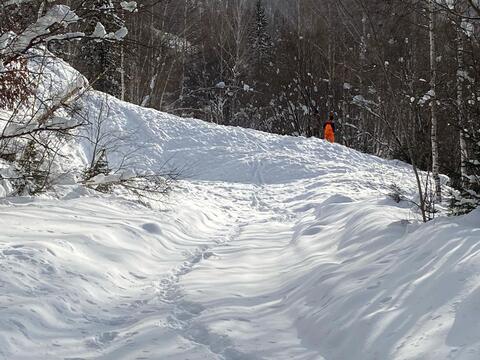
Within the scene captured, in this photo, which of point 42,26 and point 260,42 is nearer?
point 42,26

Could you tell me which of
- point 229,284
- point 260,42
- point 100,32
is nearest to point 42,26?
point 100,32

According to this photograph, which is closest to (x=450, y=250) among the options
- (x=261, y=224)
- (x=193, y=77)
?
(x=261, y=224)

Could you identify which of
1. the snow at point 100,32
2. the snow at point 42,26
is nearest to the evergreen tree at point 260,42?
the snow at point 100,32

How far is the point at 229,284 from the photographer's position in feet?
17.1

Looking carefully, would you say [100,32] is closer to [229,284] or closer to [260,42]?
[229,284]

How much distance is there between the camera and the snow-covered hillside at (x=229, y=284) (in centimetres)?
330

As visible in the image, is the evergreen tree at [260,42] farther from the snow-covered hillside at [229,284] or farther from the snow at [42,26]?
the snow at [42,26]

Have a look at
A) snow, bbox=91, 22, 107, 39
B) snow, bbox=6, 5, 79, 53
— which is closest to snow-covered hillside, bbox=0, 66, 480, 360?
snow, bbox=6, 5, 79, 53

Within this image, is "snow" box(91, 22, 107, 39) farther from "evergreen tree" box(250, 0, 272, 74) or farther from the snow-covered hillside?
"evergreen tree" box(250, 0, 272, 74)

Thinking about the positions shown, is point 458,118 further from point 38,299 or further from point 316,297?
point 38,299

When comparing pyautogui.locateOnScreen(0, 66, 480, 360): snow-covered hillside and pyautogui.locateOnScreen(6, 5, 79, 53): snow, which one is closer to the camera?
pyautogui.locateOnScreen(0, 66, 480, 360): snow-covered hillside

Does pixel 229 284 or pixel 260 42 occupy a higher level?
pixel 260 42

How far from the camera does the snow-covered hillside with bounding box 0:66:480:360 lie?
330 cm

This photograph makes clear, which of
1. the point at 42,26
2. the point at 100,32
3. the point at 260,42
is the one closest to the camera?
the point at 42,26
